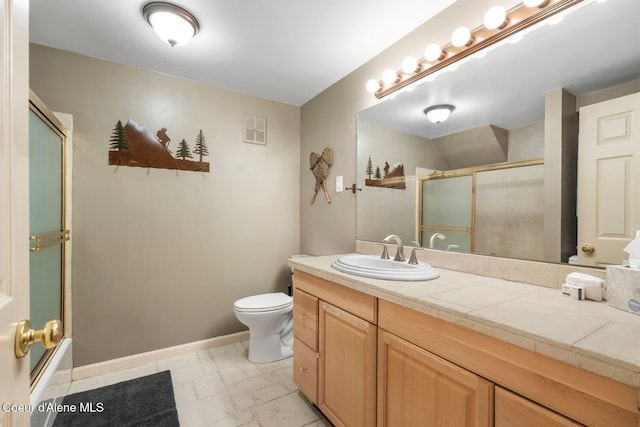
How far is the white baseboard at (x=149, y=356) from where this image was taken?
78.4 inches

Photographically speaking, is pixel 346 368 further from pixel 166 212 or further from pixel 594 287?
pixel 166 212

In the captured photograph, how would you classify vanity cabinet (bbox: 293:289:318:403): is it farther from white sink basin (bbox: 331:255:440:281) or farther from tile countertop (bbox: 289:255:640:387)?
tile countertop (bbox: 289:255:640:387)

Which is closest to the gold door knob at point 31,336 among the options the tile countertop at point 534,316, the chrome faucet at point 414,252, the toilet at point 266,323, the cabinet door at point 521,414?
the tile countertop at point 534,316

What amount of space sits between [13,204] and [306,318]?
137 cm

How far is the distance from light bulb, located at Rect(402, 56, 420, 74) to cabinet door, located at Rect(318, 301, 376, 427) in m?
1.42

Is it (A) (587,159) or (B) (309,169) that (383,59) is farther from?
(A) (587,159)

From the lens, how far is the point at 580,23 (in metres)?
1.11

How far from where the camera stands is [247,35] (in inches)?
69.9

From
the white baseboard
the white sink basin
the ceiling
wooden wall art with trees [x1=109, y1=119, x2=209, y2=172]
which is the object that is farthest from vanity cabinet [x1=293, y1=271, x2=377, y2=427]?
the ceiling

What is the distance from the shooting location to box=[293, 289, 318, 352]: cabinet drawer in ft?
5.16

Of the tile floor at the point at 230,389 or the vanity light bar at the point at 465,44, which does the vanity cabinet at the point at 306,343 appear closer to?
the tile floor at the point at 230,389

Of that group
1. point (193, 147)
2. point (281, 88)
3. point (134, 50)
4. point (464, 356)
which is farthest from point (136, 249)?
point (464, 356)

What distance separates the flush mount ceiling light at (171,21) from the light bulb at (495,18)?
154 centimetres

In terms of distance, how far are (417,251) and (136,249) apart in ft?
6.74
